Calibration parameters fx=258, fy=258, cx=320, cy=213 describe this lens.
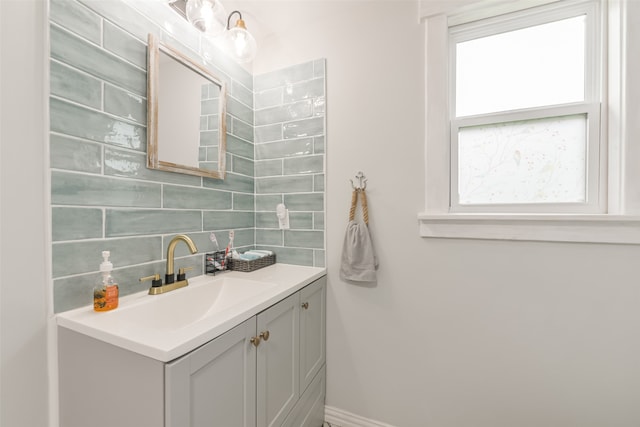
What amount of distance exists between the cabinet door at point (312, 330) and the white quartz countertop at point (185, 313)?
0.25ft

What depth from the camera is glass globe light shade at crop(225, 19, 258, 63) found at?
1.31 meters

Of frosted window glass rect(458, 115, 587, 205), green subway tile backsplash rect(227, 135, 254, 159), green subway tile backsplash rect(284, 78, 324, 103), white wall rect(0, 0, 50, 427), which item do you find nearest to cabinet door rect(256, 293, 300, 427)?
white wall rect(0, 0, 50, 427)

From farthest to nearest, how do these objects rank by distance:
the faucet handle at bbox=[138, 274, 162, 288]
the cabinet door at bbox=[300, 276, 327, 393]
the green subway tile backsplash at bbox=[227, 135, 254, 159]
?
1. the green subway tile backsplash at bbox=[227, 135, 254, 159]
2. the cabinet door at bbox=[300, 276, 327, 393]
3. the faucet handle at bbox=[138, 274, 162, 288]

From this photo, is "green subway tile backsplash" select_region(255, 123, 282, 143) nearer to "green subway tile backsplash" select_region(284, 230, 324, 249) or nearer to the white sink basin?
"green subway tile backsplash" select_region(284, 230, 324, 249)

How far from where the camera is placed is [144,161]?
3.42 feet

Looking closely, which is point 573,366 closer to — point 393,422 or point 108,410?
point 393,422

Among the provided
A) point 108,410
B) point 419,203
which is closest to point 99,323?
point 108,410

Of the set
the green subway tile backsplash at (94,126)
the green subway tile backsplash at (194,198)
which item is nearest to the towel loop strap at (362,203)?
the green subway tile backsplash at (194,198)

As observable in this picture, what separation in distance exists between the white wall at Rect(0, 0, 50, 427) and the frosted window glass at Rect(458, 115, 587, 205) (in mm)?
1633

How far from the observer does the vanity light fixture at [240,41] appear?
1306mm

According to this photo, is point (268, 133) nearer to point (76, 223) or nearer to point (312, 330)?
point (76, 223)

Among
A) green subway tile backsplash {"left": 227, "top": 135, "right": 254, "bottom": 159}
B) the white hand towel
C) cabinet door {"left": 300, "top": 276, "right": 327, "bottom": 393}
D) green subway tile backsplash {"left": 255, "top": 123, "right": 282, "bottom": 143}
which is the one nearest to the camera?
cabinet door {"left": 300, "top": 276, "right": 327, "bottom": 393}

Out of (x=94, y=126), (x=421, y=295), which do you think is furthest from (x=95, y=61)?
(x=421, y=295)

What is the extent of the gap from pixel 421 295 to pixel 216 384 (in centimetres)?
98
